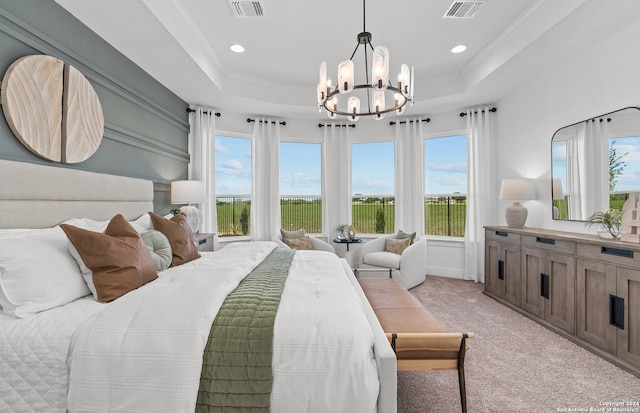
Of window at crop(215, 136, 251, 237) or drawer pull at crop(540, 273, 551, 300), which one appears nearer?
drawer pull at crop(540, 273, 551, 300)

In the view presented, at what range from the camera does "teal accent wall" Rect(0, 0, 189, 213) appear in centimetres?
194

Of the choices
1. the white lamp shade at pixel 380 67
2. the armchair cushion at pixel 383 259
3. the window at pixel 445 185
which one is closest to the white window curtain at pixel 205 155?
the armchair cushion at pixel 383 259

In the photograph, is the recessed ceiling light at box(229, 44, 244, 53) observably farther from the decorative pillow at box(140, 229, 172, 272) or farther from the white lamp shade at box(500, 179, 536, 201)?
the white lamp shade at box(500, 179, 536, 201)

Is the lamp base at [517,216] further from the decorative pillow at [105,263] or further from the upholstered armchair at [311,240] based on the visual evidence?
the decorative pillow at [105,263]

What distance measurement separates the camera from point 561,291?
2.80m

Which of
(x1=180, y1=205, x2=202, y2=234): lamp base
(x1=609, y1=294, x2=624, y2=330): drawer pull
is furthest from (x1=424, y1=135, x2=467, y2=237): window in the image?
(x1=180, y1=205, x2=202, y2=234): lamp base

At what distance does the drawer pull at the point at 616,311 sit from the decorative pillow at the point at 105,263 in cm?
331

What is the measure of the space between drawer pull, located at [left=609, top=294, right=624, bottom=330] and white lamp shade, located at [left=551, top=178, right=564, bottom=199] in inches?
52.1

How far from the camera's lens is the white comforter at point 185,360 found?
1.16 meters

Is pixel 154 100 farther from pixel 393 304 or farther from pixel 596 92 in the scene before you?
pixel 596 92

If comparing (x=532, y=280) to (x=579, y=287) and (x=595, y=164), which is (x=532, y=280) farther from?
(x=595, y=164)

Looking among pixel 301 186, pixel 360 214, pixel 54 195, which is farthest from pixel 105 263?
pixel 360 214

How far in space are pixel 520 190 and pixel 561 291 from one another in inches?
52.7

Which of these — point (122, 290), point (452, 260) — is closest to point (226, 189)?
point (122, 290)
